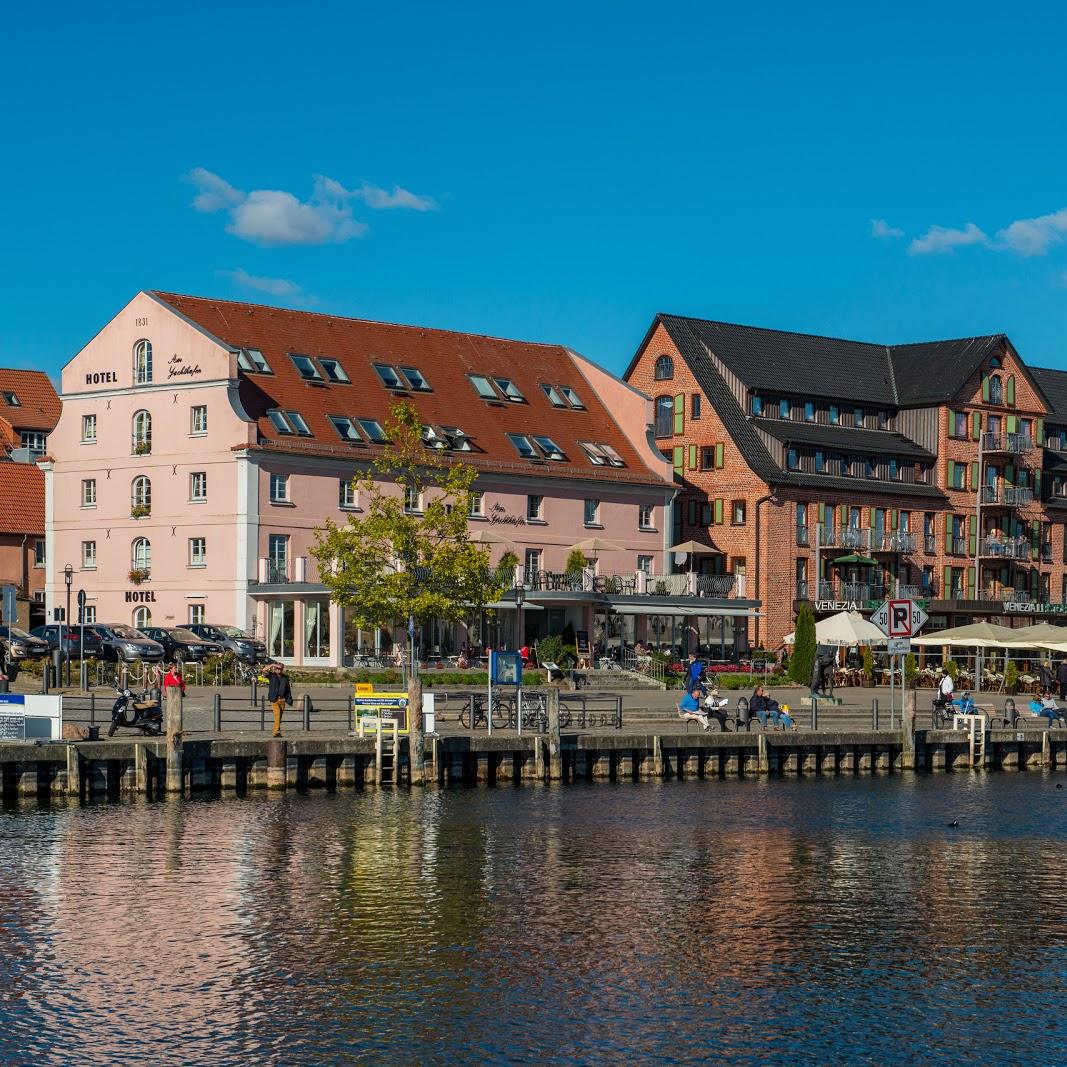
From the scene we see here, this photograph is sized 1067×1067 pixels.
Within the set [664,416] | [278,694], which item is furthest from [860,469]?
[278,694]

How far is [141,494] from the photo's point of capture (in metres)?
82.9

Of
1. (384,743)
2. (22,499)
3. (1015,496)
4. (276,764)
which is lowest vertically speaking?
(276,764)

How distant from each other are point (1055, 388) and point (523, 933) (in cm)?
8978

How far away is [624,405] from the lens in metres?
94.3

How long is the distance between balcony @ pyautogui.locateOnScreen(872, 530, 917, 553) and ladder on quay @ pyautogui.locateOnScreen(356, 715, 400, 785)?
5258 cm

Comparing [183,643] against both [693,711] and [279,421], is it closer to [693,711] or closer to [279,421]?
[279,421]

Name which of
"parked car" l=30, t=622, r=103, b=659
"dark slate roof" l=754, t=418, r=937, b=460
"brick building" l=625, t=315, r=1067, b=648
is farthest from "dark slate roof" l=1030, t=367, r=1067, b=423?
"parked car" l=30, t=622, r=103, b=659

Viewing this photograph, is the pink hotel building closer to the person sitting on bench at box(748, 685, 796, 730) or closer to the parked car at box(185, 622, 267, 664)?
the parked car at box(185, 622, 267, 664)

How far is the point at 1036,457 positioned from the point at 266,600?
45.9 metres

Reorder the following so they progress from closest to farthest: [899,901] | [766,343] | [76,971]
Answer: [76,971] → [899,901] → [766,343]

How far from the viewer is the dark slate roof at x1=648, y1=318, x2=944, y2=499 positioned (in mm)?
93375

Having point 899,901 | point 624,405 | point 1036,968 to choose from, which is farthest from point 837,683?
point 1036,968

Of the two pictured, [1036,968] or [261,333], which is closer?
[1036,968]

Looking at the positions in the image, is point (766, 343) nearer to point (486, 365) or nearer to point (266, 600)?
point (486, 365)
